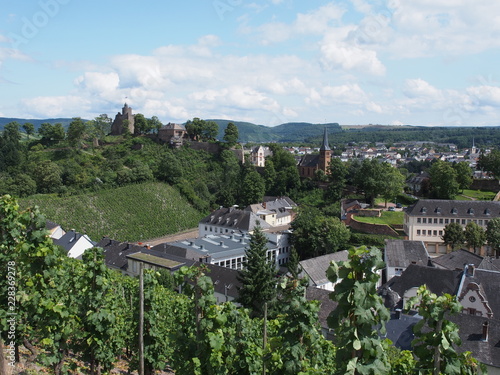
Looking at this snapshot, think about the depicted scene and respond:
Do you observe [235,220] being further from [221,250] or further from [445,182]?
[445,182]

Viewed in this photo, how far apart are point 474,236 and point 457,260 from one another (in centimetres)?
622

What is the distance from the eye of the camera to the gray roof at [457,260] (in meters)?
32.2

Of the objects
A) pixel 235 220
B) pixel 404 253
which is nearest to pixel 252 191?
pixel 235 220

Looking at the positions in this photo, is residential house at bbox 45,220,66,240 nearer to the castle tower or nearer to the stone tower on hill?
the stone tower on hill

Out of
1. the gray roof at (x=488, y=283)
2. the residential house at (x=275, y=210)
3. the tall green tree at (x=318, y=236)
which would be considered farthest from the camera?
the residential house at (x=275, y=210)

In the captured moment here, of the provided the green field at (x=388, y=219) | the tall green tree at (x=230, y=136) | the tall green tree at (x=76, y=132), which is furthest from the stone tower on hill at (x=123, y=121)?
the green field at (x=388, y=219)

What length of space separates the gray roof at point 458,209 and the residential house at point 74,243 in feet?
102

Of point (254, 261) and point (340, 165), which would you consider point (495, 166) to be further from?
point (254, 261)

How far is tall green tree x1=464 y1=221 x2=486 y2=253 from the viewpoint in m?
37.9

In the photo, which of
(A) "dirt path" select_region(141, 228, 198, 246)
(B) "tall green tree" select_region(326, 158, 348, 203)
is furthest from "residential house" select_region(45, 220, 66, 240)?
(B) "tall green tree" select_region(326, 158, 348, 203)

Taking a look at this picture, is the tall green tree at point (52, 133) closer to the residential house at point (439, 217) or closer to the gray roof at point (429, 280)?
the residential house at point (439, 217)

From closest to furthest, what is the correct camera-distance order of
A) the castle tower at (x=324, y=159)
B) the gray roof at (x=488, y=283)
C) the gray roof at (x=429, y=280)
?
the gray roof at (x=488, y=283)
the gray roof at (x=429, y=280)
the castle tower at (x=324, y=159)

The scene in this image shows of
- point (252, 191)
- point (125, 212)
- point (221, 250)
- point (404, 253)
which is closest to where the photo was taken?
point (404, 253)

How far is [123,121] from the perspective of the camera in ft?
246
